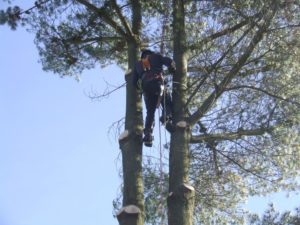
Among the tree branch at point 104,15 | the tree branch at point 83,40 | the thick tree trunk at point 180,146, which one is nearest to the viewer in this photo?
the thick tree trunk at point 180,146

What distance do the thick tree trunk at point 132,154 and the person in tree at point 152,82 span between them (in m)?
0.10

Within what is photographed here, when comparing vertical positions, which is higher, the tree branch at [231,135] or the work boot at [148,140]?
the tree branch at [231,135]

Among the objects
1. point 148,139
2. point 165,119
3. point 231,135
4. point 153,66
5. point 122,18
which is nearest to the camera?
point 148,139

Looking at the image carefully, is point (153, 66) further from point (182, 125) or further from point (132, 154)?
point (132, 154)

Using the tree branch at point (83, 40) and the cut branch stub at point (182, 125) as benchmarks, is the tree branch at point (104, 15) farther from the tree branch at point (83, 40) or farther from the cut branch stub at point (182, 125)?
the cut branch stub at point (182, 125)

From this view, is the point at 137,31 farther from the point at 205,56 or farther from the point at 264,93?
the point at 264,93

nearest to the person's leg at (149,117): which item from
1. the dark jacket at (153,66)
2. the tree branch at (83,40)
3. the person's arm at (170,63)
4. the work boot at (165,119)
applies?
the work boot at (165,119)

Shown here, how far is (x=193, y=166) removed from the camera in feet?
23.3

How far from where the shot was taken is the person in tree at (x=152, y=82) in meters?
5.96

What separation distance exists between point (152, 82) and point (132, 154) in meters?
0.84

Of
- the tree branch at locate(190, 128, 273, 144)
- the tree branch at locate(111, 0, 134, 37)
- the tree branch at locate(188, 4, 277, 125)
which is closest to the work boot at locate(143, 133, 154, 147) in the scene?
the tree branch at locate(188, 4, 277, 125)

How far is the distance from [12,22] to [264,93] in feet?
10.3

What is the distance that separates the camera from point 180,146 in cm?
565

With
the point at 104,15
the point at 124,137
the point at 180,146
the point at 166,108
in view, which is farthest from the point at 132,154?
the point at 104,15
